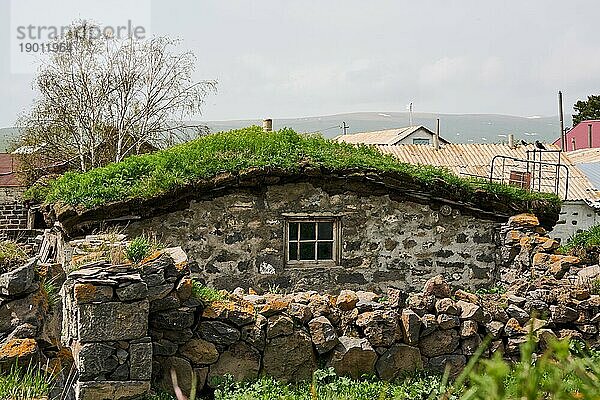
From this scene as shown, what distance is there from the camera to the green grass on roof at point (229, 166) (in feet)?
35.0

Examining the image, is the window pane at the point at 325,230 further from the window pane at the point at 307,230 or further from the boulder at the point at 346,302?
the boulder at the point at 346,302

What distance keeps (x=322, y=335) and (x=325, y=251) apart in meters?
4.22

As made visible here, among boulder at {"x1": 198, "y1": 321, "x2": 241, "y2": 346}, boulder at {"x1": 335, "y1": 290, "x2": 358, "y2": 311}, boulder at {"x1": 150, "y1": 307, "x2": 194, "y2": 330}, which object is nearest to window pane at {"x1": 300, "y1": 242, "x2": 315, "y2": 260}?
boulder at {"x1": 335, "y1": 290, "x2": 358, "y2": 311}

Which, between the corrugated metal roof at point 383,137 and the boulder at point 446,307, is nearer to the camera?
the boulder at point 446,307

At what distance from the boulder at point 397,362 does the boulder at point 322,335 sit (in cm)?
50

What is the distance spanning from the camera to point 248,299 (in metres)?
7.56

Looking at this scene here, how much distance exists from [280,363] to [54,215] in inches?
216

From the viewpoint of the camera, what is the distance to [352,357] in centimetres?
735

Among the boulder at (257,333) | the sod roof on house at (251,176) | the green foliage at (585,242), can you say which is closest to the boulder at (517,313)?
the boulder at (257,333)

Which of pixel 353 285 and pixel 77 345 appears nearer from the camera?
pixel 77 345

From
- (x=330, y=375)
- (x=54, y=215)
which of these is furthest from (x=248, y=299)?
(x=54, y=215)

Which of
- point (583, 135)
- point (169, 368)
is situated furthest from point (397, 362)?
point (583, 135)

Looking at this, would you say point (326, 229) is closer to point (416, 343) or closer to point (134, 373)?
point (416, 343)

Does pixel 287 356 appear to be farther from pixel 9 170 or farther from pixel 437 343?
pixel 9 170
